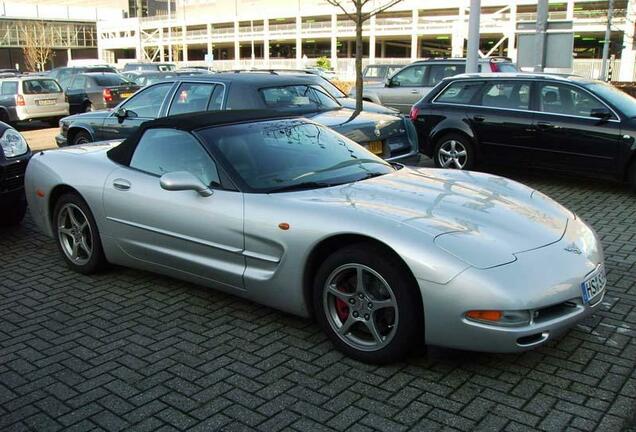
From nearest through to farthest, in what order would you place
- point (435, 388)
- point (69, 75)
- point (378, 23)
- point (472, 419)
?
point (472, 419) → point (435, 388) → point (69, 75) → point (378, 23)

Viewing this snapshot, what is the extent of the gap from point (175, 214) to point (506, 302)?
239 centimetres

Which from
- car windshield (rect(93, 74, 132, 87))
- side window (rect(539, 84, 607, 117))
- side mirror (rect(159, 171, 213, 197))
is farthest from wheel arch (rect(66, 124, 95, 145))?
car windshield (rect(93, 74, 132, 87))

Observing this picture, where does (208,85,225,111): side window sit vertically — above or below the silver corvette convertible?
above

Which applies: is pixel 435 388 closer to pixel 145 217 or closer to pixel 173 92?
pixel 145 217

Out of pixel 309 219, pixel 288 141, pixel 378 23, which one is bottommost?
pixel 309 219

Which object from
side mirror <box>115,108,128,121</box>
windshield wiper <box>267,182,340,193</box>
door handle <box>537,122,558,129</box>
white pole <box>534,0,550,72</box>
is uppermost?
white pole <box>534,0,550,72</box>

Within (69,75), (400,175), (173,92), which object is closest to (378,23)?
(69,75)

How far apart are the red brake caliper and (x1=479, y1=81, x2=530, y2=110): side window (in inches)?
243

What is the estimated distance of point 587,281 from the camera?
11.7 feet

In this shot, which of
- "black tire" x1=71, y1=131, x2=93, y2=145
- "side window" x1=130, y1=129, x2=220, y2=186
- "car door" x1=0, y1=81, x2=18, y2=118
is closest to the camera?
"side window" x1=130, y1=129, x2=220, y2=186

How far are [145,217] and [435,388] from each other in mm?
2488

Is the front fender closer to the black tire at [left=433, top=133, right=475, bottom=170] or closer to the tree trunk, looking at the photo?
the black tire at [left=433, top=133, right=475, bottom=170]

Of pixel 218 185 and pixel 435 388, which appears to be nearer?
pixel 435 388

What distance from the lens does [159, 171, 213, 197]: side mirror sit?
4223mm
